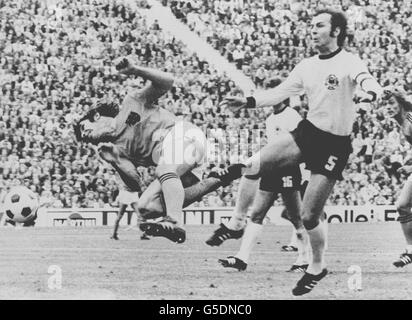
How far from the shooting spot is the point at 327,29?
1084 cm

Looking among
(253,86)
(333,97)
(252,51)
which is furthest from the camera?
(252,51)

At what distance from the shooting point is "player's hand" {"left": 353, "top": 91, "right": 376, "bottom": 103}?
9.73 meters

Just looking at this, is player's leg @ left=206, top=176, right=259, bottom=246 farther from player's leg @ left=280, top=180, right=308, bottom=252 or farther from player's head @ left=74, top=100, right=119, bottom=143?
player's head @ left=74, top=100, right=119, bottom=143

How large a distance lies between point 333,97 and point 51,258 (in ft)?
11.3

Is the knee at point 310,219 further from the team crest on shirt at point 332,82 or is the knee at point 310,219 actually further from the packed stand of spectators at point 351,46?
the team crest on shirt at point 332,82

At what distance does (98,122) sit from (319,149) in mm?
2471

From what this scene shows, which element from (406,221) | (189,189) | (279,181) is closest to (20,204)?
(189,189)

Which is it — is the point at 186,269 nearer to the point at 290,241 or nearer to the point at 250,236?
the point at 250,236

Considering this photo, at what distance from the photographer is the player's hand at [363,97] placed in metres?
9.73

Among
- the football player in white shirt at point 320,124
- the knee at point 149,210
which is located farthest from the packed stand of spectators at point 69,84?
the football player in white shirt at point 320,124

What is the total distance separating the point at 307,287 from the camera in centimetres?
1084

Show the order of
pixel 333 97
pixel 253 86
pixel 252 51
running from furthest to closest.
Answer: pixel 252 51 < pixel 253 86 < pixel 333 97
